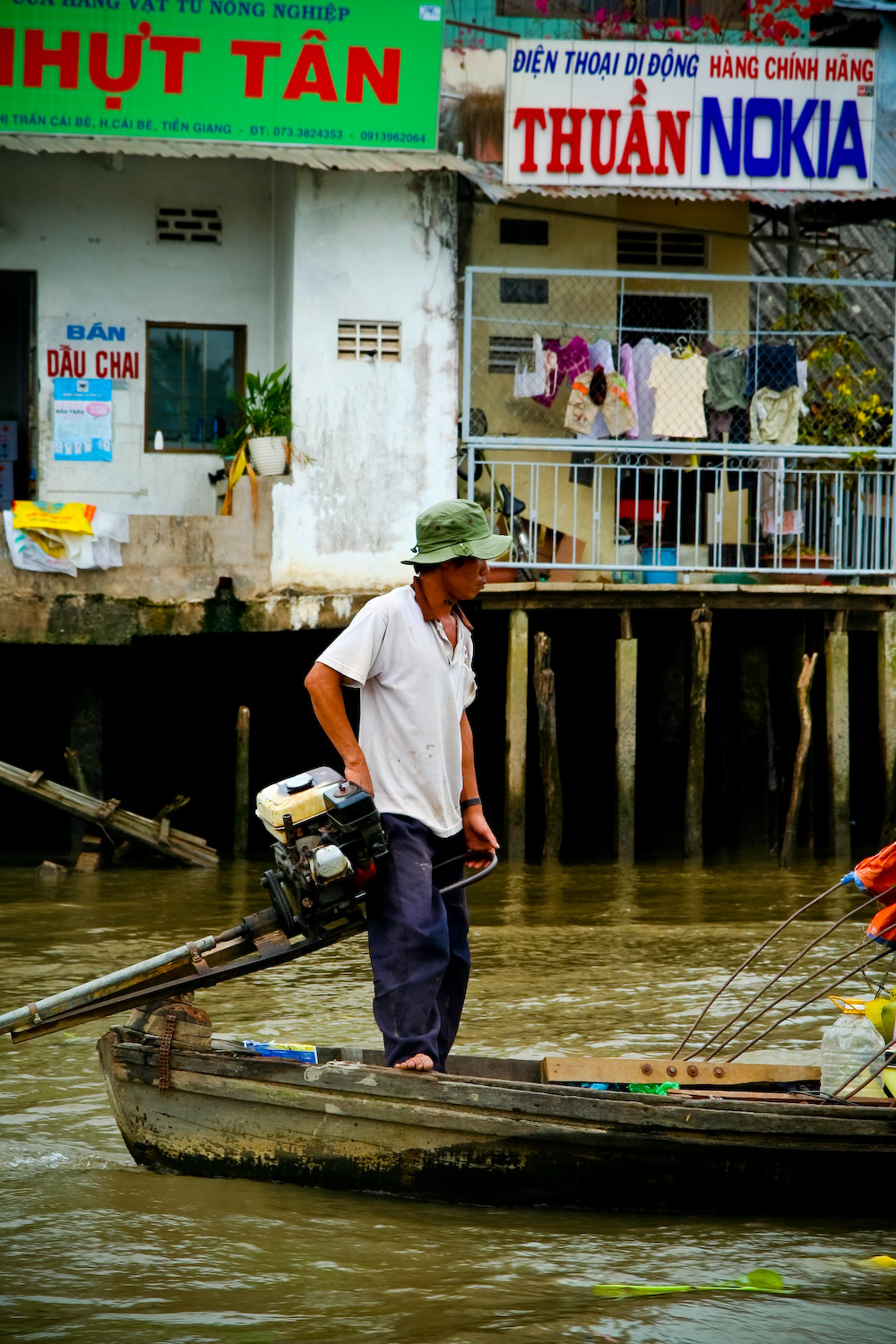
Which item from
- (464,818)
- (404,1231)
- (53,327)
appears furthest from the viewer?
(53,327)

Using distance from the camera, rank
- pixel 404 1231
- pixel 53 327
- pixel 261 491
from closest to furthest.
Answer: pixel 404 1231 < pixel 261 491 < pixel 53 327

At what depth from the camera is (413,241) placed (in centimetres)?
1245

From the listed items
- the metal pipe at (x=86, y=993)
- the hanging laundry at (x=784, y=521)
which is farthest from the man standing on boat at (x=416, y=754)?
the hanging laundry at (x=784, y=521)

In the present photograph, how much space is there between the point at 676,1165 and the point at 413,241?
9.07m

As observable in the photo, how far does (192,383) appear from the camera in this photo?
44.3 feet

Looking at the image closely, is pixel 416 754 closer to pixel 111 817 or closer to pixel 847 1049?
pixel 847 1049

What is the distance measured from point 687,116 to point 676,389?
2.14 metres

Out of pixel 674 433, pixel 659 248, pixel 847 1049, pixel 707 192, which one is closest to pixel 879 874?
pixel 847 1049

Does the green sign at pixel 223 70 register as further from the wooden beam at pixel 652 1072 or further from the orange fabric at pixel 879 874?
the wooden beam at pixel 652 1072

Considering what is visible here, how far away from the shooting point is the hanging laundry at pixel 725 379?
12.8 metres

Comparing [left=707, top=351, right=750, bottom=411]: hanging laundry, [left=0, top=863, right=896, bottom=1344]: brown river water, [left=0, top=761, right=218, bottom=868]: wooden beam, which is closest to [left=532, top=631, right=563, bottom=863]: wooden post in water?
[left=707, top=351, right=750, bottom=411]: hanging laundry

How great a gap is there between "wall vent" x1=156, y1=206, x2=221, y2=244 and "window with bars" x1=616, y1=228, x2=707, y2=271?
362 centimetres

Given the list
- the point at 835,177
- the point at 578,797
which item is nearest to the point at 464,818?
the point at 835,177

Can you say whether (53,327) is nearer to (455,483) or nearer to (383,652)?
(455,483)
